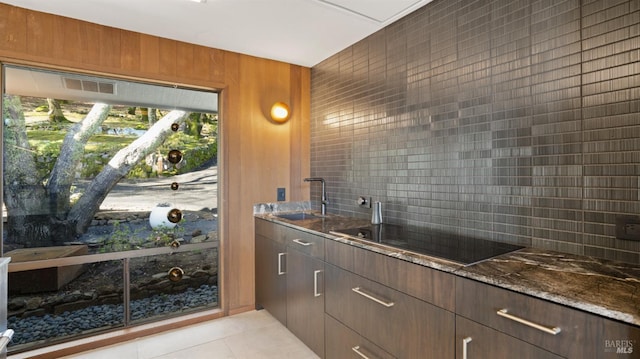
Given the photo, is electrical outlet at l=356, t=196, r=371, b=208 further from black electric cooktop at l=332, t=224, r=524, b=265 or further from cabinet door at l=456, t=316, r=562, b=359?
cabinet door at l=456, t=316, r=562, b=359

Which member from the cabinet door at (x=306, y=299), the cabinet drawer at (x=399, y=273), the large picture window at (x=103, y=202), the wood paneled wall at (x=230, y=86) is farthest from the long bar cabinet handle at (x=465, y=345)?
the large picture window at (x=103, y=202)

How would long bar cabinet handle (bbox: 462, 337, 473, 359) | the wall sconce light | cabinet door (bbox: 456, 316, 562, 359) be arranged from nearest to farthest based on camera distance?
cabinet door (bbox: 456, 316, 562, 359) < long bar cabinet handle (bbox: 462, 337, 473, 359) < the wall sconce light

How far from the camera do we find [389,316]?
153 cm

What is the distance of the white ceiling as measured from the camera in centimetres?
205

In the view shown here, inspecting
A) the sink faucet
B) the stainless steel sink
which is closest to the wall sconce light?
the sink faucet

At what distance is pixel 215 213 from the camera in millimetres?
2898

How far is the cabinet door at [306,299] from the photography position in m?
2.06

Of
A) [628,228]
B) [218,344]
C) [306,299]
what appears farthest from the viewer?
[218,344]

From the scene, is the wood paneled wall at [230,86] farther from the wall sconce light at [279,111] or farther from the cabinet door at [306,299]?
the cabinet door at [306,299]

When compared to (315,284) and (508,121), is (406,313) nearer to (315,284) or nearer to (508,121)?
(315,284)

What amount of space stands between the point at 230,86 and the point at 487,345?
267cm

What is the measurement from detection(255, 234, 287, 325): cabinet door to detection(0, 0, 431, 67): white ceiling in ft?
5.56

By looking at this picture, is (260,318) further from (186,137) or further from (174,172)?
(186,137)

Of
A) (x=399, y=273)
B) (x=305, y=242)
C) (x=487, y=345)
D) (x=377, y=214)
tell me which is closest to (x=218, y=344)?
(x=305, y=242)
